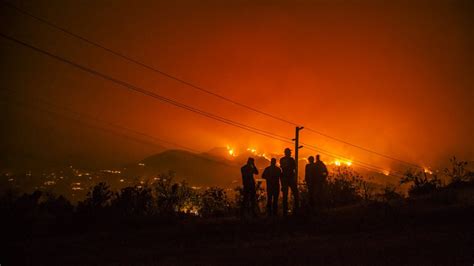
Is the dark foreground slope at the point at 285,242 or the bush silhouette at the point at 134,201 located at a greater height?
the bush silhouette at the point at 134,201

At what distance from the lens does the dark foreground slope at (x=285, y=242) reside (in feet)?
20.7

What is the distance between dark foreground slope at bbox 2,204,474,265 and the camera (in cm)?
632

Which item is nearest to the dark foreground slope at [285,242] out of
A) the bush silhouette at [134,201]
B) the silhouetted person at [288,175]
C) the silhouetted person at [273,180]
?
the silhouetted person at [288,175]

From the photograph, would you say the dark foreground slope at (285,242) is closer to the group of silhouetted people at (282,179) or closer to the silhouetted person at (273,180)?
the group of silhouetted people at (282,179)

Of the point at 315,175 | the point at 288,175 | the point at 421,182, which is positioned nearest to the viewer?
the point at 288,175

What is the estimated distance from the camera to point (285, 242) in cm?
819

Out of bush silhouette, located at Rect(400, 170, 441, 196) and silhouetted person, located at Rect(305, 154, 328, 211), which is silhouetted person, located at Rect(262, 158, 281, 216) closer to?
silhouetted person, located at Rect(305, 154, 328, 211)

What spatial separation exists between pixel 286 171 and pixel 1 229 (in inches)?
416

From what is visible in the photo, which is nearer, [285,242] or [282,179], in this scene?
[285,242]

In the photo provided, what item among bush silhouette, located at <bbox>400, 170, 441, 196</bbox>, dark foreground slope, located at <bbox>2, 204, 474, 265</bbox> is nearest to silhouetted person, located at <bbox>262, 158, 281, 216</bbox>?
dark foreground slope, located at <bbox>2, 204, 474, 265</bbox>

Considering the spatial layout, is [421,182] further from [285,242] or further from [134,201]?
[134,201]

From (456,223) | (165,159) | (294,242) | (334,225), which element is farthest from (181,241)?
(165,159)

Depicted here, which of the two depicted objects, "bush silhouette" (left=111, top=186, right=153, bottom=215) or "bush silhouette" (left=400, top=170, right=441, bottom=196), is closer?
"bush silhouette" (left=111, top=186, right=153, bottom=215)

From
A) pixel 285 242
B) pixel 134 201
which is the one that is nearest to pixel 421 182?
pixel 285 242
